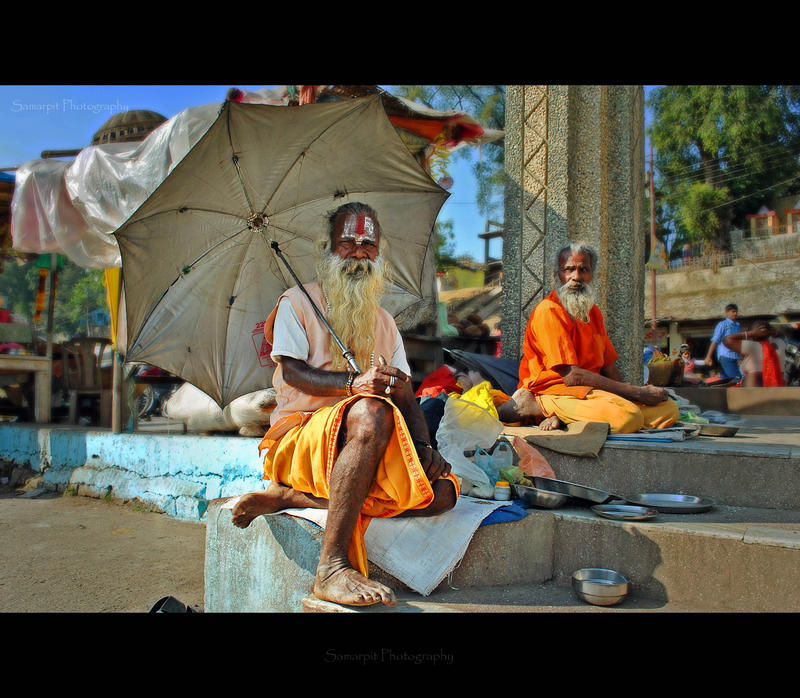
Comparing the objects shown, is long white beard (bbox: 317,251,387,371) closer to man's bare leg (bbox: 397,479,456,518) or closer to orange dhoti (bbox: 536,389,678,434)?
man's bare leg (bbox: 397,479,456,518)

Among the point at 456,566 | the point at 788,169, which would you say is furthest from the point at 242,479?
the point at 788,169

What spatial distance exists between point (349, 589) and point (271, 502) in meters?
0.76

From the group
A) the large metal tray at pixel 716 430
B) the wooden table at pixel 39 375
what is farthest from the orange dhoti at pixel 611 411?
the wooden table at pixel 39 375

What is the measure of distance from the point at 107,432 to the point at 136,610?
12.6 ft

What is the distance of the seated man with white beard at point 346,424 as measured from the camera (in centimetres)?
232

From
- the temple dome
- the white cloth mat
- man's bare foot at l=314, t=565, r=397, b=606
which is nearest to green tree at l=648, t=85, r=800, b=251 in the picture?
the temple dome

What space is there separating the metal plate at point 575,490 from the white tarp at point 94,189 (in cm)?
409

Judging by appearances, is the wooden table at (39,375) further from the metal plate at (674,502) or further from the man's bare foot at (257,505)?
the metal plate at (674,502)

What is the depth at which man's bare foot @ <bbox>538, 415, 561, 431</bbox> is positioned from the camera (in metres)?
4.25

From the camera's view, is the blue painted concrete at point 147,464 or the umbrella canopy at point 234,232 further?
the blue painted concrete at point 147,464

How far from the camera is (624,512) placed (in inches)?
115

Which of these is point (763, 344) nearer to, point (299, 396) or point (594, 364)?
point (594, 364)
